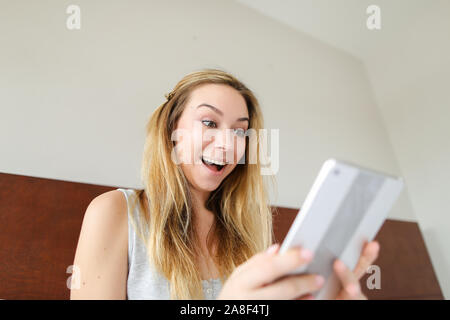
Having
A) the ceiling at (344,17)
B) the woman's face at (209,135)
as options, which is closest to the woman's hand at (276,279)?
the woman's face at (209,135)

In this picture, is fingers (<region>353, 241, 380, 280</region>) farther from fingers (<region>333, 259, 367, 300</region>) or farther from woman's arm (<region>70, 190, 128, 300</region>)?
woman's arm (<region>70, 190, 128, 300</region>)

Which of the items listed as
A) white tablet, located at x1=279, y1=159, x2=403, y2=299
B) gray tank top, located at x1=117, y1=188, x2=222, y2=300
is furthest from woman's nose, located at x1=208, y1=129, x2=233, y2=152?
white tablet, located at x1=279, y1=159, x2=403, y2=299

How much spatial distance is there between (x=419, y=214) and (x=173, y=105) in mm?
1688

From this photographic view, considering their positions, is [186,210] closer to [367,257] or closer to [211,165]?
[211,165]

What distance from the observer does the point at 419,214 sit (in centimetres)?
172

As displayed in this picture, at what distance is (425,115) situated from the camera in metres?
1.71

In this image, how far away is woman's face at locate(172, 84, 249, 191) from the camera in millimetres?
674

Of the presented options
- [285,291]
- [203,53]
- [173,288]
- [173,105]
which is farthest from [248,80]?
[285,291]

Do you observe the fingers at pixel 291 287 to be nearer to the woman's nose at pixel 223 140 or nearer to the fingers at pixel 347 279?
the fingers at pixel 347 279

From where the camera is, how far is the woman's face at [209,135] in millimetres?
674

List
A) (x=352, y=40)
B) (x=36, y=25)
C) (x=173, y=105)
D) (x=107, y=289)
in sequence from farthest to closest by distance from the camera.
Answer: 1. (x=352, y=40)
2. (x=36, y=25)
3. (x=173, y=105)
4. (x=107, y=289)

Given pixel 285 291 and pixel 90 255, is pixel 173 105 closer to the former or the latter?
pixel 90 255

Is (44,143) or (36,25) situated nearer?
(44,143)
